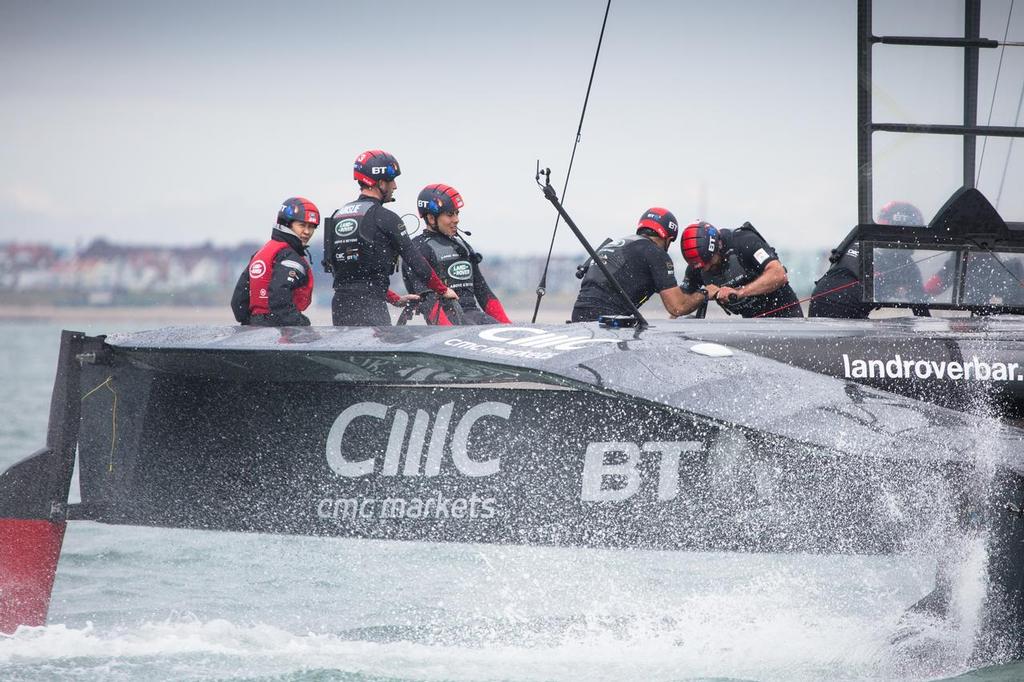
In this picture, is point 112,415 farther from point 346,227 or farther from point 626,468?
point 626,468

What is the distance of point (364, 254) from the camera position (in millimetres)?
6094

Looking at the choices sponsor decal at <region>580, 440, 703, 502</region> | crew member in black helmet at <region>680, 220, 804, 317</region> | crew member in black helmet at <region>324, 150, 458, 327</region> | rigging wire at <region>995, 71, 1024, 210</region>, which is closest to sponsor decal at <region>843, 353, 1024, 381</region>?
sponsor decal at <region>580, 440, 703, 502</region>

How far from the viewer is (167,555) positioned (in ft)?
21.6

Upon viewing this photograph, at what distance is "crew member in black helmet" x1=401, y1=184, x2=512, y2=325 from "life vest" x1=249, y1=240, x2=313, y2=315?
118cm

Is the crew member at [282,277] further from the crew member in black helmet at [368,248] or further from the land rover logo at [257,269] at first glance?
the crew member in black helmet at [368,248]

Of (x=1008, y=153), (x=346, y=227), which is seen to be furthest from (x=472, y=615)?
(x=1008, y=153)

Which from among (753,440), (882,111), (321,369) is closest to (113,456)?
(321,369)

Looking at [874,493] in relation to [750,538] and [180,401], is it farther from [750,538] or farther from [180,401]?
[180,401]

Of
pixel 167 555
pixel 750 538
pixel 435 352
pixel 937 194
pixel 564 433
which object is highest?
pixel 937 194

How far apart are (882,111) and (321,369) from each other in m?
2.50

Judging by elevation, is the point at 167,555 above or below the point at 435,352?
below

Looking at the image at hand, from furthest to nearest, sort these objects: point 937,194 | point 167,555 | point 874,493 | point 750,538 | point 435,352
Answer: point 167,555 < point 937,194 < point 750,538 < point 874,493 < point 435,352

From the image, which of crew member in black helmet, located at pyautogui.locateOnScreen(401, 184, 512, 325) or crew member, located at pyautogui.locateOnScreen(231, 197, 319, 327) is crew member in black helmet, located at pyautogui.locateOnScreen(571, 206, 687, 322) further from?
crew member, located at pyautogui.locateOnScreen(231, 197, 319, 327)

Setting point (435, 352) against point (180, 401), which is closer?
point (435, 352)
